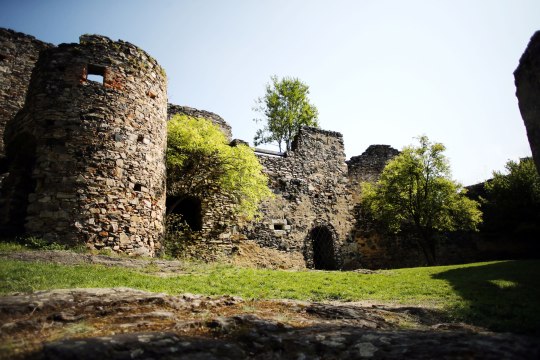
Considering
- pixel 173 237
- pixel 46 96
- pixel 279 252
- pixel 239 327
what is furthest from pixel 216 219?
pixel 239 327

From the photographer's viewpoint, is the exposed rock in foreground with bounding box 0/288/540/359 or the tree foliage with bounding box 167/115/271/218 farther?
the tree foliage with bounding box 167/115/271/218

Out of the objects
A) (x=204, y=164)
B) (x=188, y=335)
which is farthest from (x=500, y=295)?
(x=204, y=164)

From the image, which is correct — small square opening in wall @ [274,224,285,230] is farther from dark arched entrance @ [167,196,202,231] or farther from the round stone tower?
the round stone tower

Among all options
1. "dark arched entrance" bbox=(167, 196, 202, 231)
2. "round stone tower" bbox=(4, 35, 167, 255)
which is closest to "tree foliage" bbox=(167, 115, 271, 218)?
"dark arched entrance" bbox=(167, 196, 202, 231)

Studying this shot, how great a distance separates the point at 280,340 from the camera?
10.9 feet

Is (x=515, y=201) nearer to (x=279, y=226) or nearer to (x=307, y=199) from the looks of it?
(x=307, y=199)

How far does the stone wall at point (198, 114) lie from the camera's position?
16.7m

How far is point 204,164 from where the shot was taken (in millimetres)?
13609

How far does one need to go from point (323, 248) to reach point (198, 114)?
970 cm

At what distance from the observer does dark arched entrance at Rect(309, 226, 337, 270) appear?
703 inches

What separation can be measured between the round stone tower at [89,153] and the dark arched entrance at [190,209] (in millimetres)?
2718

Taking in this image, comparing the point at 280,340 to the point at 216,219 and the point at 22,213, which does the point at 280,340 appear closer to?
the point at 22,213

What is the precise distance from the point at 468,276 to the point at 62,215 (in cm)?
1186

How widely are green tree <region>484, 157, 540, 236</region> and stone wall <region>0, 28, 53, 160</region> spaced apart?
24.5 meters
